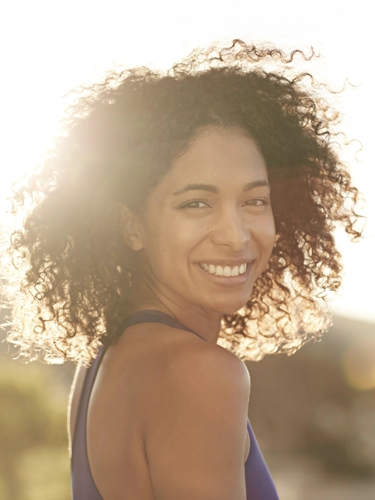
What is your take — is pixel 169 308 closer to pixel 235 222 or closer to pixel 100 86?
pixel 235 222

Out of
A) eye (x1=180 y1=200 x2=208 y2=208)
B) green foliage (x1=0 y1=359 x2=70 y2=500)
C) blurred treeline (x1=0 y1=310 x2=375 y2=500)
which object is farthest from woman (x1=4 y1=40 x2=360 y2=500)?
blurred treeline (x1=0 y1=310 x2=375 y2=500)

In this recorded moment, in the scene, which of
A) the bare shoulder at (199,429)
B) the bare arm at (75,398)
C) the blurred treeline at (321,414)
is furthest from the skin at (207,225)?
the blurred treeline at (321,414)

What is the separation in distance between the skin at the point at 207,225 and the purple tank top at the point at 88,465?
0.38 ft

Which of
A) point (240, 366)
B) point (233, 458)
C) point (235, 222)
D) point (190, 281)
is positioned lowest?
point (233, 458)

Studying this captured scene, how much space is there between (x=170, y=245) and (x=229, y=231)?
0.22m

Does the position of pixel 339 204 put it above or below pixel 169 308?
above

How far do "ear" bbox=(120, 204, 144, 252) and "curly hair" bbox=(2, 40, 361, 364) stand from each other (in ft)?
0.12

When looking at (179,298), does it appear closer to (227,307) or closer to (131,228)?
(227,307)

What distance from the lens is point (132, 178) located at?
2.96 meters

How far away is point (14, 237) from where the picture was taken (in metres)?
3.44

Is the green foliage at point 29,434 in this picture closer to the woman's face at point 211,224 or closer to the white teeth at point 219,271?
the woman's face at point 211,224

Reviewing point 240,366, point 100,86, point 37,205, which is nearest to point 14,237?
point 37,205

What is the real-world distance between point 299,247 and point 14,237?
4.30 ft

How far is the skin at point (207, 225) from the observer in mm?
2756
